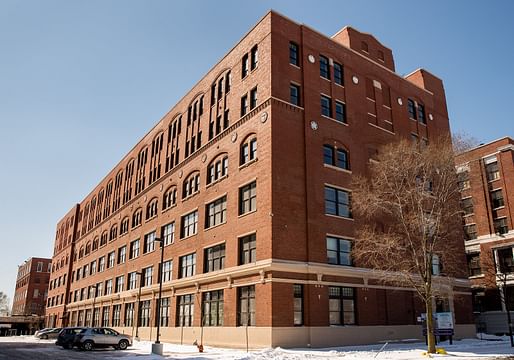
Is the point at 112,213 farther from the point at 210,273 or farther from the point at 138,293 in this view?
the point at 210,273

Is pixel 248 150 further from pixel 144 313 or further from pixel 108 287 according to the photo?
pixel 108 287

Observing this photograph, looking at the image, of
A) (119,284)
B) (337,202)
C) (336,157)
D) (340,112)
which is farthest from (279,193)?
(119,284)

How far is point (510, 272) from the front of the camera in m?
54.0

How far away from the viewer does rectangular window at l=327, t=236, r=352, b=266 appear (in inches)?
1298

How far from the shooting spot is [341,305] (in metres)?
32.2

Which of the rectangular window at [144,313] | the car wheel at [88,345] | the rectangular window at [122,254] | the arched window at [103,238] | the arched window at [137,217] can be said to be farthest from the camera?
the arched window at [103,238]

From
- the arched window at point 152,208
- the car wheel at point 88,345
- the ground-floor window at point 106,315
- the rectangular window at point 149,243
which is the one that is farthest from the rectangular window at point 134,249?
the car wheel at point 88,345

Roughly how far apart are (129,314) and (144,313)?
5.06 metres

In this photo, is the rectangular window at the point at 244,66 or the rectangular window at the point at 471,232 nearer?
the rectangular window at the point at 244,66

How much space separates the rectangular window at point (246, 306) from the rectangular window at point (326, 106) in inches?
594

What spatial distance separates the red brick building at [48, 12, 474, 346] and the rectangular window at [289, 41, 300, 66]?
0.35 ft

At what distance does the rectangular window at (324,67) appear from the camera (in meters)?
→ 38.0

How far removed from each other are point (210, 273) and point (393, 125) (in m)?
21.2

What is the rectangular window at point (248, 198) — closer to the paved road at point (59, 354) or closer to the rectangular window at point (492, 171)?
the paved road at point (59, 354)
